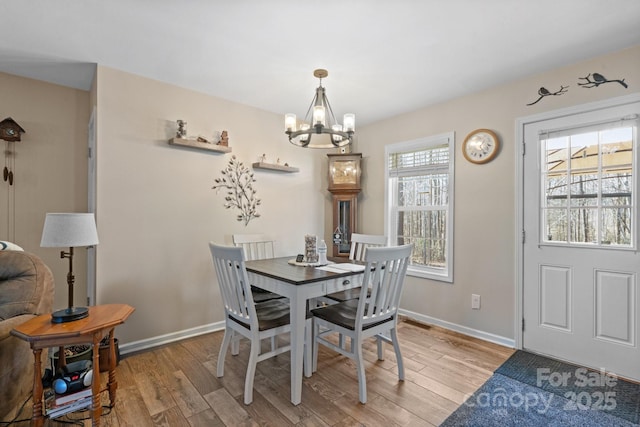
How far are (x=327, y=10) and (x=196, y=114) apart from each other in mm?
1788

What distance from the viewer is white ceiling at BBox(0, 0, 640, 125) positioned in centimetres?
186

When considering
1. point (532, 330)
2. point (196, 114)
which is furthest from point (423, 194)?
point (196, 114)

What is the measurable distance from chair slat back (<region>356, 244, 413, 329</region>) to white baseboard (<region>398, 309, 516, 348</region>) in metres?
1.41

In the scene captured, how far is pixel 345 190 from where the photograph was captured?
158 inches

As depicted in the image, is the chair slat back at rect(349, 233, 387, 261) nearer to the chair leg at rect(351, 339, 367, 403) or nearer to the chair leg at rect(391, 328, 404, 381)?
the chair leg at rect(391, 328, 404, 381)

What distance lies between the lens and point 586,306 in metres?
2.42

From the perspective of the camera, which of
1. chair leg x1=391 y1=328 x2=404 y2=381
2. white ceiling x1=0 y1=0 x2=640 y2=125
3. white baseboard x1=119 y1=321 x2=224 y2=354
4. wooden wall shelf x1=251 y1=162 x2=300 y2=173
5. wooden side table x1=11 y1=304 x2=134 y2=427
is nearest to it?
wooden side table x1=11 y1=304 x2=134 y2=427

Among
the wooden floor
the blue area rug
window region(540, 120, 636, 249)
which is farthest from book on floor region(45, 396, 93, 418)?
window region(540, 120, 636, 249)

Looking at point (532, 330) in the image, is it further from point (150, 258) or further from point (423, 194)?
point (150, 258)

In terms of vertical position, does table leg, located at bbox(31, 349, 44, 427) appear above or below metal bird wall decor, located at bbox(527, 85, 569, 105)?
below

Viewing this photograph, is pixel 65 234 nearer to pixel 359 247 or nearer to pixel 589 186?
pixel 359 247

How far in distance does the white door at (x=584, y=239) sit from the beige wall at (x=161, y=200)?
272 centimetres

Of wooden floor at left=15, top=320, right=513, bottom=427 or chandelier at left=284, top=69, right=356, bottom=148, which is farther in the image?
chandelier at left=284, top=69, right=356, bottom=148

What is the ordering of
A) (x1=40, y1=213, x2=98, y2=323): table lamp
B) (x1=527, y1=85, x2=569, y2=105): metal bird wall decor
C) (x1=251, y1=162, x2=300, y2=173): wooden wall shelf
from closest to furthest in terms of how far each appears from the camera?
(x1=40, y1=213, x2=98, y2=323): table lamp, (x1=527, y1=85, x2=569, y2=105): metal bird wall decor, (x1=251, y1=162, x2=300, y2=173): wooden wall shelf
